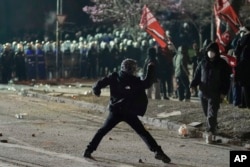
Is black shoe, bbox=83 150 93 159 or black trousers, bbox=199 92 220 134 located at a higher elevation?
black trousers, bbox=199 92 220 134

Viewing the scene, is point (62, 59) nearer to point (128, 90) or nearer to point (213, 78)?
point (213, 78)

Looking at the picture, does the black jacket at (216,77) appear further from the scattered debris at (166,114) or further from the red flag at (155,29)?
the red flag at (155,29)

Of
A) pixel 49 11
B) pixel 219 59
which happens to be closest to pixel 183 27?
pixel 49 11

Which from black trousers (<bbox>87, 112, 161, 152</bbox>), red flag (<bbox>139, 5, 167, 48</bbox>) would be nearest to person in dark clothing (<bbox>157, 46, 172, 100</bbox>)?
red flag (<bbox>139, 5, 167, 48</bbox>)

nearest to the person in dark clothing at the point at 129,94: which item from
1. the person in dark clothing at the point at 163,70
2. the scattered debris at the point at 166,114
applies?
the scattered debris at the point at 166,114

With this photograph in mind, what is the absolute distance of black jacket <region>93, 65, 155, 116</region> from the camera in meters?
10.5

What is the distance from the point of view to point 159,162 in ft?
34.4

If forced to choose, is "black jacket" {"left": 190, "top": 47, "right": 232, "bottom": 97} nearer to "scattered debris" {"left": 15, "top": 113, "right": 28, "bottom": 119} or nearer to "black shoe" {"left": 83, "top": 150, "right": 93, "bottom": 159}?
"black shoe" {"left": 83, "top": 150, "right": 93, "bottom": 159}

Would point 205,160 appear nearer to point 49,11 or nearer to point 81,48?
point 81,48

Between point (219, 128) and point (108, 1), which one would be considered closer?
point (219, 128)

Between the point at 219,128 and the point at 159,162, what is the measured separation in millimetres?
3567

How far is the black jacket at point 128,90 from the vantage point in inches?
412

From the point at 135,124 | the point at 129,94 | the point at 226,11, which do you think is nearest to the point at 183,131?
the point at 135,124

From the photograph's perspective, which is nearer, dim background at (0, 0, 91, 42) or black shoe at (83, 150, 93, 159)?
black shoe at (83, 150, 93, 159)
